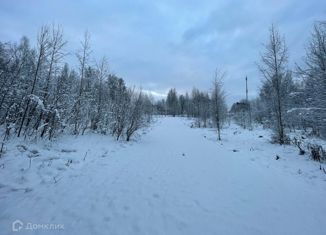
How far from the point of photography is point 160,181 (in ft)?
17.2

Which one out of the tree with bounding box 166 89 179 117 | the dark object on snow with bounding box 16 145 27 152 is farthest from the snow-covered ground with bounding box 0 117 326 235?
the tree with bounding box 166 89 179 117

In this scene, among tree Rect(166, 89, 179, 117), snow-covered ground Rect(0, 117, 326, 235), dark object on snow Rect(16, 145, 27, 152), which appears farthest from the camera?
tree Rect(166, 89, 179, 117)

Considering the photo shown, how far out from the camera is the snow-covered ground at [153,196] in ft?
9.98

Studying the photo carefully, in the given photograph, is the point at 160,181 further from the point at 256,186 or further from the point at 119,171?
the point at 256,186

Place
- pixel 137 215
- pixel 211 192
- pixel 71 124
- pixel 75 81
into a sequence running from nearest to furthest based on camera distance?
pixel 137 215, pixel 211 192, pixel 71 124, pixel 75 81

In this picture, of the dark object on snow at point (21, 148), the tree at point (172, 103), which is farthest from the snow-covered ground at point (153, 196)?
the tree at point (172, 103)

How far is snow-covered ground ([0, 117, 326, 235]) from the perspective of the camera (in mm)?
3043

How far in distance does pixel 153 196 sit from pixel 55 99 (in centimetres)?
833

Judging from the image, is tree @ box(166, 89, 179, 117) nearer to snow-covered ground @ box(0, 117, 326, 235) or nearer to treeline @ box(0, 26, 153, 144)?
treeline @ box(0, 26, 153, 144)

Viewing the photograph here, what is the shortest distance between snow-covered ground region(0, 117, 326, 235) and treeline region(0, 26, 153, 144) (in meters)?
2.74

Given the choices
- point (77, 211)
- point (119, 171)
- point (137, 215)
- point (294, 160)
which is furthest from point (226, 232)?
point (294, 160)

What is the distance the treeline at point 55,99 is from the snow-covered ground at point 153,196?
8.97 feet

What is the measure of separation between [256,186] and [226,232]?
8.43 ft

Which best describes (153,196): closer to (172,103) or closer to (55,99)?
(55,99)
